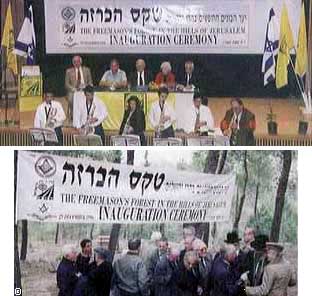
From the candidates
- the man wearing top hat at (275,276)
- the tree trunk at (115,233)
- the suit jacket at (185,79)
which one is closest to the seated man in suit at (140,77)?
the suit jacket at (185,79)

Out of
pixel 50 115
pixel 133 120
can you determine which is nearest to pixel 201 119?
pixel 133 120

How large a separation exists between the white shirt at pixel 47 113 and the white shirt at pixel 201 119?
0.51 m

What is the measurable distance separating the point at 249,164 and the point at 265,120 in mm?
191

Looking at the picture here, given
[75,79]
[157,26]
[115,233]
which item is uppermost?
[157,26]

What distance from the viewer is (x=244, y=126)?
3.43 meters

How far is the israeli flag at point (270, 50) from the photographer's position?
11.2 ft

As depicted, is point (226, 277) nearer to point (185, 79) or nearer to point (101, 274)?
point (101, 274)

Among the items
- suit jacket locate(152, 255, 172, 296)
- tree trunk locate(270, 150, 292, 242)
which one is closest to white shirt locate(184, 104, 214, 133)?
tree trunk locate(270, 150, 292, 242)

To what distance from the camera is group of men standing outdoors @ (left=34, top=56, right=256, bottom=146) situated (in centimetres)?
343

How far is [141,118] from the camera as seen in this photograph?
11.3 ft

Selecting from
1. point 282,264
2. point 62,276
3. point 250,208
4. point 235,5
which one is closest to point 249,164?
point 250,208

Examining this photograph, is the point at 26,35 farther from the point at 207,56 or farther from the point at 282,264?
the point at 282,264

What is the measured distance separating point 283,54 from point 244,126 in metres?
0.33

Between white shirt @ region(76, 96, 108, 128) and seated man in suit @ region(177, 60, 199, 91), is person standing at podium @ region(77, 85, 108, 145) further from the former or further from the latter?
seated man in suit @ region(177, 60, 199, 91)
